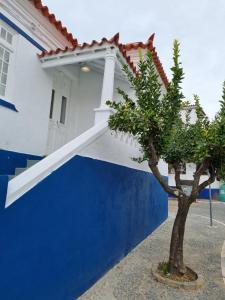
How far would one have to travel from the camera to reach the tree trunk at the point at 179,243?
16.7 feet

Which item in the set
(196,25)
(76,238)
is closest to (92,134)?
(76,238)

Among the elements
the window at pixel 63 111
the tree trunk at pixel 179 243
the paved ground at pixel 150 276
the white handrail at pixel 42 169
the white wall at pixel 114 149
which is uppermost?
the window at pixel 63 111

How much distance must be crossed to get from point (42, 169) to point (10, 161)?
251 centimetres

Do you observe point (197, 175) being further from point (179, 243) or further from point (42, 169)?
point (42, 169)

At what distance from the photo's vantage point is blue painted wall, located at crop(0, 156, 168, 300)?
274cm

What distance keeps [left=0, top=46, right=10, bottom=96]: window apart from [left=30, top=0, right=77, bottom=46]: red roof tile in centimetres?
146

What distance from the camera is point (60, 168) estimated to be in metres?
Result: 3.52

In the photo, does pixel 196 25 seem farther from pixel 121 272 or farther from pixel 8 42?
pixel 121 272

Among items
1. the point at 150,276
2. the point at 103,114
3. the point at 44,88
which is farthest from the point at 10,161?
the point at 150,276

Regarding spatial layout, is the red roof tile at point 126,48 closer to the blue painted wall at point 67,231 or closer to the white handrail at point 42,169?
the white handrail at point 42,169

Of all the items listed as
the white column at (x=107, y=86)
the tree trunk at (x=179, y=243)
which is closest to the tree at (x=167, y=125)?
the tree trunk at (x=179, y=243)

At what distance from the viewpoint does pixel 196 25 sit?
10250 mm

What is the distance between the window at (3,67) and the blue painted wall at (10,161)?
1.34m

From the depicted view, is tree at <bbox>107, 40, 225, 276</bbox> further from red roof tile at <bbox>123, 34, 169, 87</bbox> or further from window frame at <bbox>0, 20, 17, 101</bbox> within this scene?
red roof tile at <bbox>123, 34, 169, 87</bbox>
